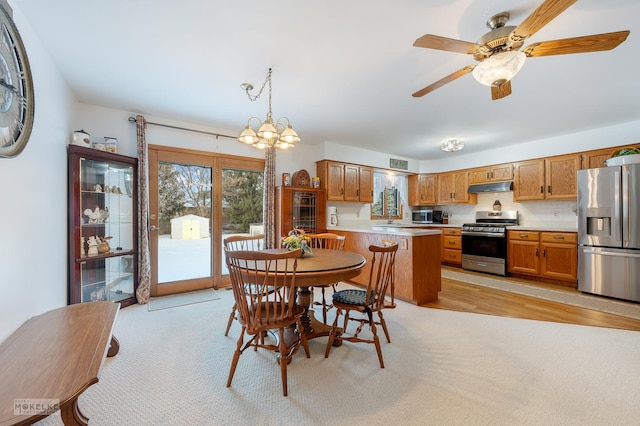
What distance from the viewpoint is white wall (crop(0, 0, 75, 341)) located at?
1570 millimetres

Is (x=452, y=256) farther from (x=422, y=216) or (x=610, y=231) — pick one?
(x=610, y=231)

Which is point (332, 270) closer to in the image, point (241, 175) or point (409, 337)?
→ point (409, 337)

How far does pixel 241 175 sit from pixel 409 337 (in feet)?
11.3

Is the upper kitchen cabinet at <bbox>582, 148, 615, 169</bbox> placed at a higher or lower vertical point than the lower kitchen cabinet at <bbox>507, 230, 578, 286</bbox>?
higher

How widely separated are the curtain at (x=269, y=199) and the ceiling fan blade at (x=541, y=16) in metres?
3.51

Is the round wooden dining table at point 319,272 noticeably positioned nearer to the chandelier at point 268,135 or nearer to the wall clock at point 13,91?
the chandelier at point 268,135

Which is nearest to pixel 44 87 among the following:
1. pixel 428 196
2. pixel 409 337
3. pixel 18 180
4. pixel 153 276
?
pixel 18 180

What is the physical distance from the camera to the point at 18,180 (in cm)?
170

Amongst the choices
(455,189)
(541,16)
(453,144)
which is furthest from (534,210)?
(541,16)

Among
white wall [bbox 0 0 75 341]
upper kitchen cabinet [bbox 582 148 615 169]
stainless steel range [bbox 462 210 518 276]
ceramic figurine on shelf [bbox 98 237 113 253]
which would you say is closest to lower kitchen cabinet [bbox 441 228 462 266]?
stainless steel range [bbox 462 210 518 276]

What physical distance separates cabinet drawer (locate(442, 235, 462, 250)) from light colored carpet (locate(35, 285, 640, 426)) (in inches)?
115

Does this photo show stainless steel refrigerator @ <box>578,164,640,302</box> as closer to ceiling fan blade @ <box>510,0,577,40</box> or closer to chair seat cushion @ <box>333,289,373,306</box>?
ceiling fan blade @ <box>510,0,577,40</box>

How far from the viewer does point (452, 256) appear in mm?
5664

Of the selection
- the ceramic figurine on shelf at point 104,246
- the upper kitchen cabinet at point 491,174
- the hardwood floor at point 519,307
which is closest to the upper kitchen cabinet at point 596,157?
the upper kitchen cabinet at point 491,174
